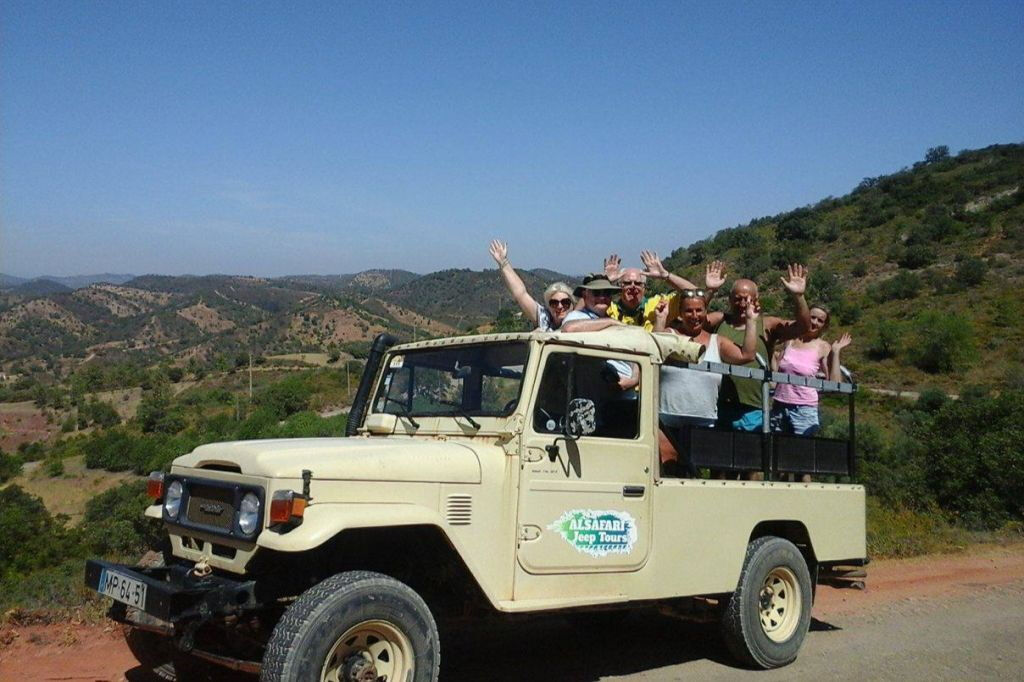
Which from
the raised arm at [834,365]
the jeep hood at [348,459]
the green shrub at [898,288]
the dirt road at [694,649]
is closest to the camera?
the jeep hood at [348,459]

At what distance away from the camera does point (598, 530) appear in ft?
17.2

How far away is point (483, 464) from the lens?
4816 mm

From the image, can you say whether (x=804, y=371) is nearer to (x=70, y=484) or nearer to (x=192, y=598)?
(x=192, y=598)

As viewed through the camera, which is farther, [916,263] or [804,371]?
[916,263]

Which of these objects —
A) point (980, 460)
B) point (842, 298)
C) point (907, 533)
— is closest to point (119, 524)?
point (907, 533)

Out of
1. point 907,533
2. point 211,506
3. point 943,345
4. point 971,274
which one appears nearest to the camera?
point 211,506

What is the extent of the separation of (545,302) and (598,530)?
2217 mm

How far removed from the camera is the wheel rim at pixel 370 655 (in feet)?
13.7

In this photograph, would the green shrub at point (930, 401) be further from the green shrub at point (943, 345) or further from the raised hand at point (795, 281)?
the raised hand at point (795, 281)

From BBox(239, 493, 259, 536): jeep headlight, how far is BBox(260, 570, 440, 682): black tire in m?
0.40

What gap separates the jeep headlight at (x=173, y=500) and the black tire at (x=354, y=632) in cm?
108

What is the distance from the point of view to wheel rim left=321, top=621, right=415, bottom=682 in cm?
417

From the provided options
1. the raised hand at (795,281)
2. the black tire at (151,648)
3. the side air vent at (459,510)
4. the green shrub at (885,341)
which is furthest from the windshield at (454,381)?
the green shrub at (885,341)

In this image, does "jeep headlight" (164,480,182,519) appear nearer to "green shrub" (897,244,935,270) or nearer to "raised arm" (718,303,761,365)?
"raised arm" (718,303,761,365)
